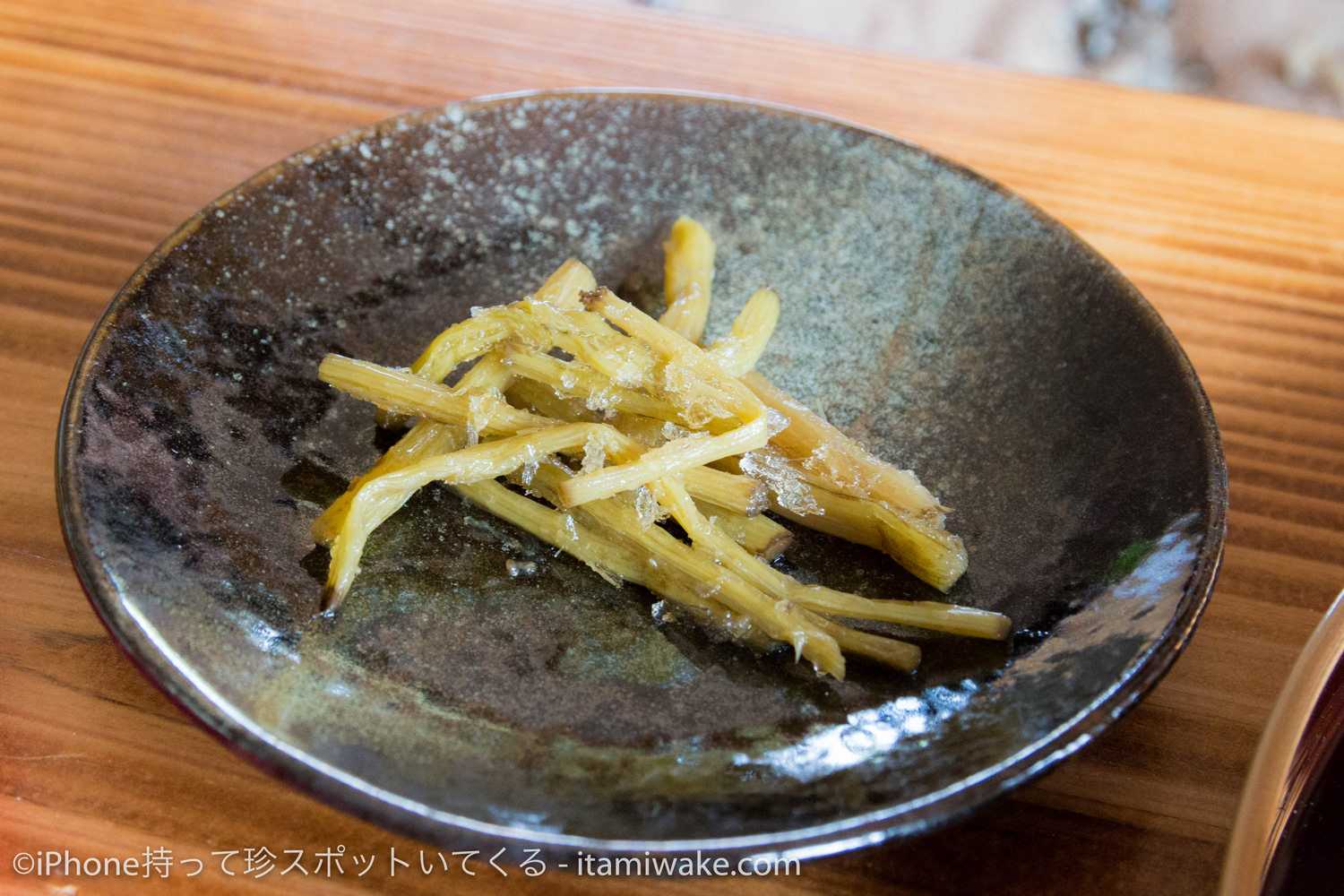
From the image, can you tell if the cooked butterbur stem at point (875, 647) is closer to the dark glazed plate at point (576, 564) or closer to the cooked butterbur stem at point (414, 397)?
the dark glazed plate at point (576, 564)

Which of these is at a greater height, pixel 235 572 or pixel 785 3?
pixel 785 3

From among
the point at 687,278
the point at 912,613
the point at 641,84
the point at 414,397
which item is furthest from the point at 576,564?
the point at 641,84

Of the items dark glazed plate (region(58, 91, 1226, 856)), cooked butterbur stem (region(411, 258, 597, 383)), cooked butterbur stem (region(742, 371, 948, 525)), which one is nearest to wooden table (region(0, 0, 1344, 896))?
dark glazed plate (region(58, 91, 1226, 856))

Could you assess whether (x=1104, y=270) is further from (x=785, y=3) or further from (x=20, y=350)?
(x=785, y=3)

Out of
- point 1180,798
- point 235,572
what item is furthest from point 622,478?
point 1180,798

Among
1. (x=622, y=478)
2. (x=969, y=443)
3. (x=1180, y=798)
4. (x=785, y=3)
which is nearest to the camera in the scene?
(x=1180, y=798)
